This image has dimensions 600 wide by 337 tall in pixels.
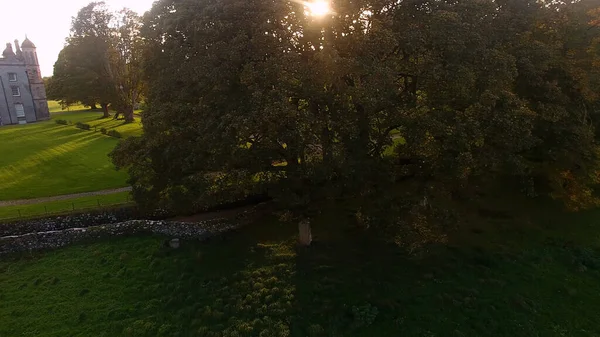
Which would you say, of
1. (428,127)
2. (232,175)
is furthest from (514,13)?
(232,175)

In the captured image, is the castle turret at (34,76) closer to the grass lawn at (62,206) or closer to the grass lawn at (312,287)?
the grass lawn at (62,206)

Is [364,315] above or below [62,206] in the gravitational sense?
below

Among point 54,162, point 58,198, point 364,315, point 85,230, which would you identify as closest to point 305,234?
point 364,315

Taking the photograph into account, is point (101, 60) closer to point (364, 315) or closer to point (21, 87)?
point (21, 87)

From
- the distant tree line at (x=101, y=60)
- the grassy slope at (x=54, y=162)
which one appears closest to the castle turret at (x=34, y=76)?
the distant tree line at (x=101, y=60)

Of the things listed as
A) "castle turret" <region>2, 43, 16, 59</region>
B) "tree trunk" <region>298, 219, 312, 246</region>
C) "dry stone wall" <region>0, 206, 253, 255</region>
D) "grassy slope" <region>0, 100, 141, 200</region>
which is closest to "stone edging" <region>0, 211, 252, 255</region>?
"dry stone wall" <region>0, 206, 253, 255</region>

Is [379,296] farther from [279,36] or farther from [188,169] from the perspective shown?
[279,36]
